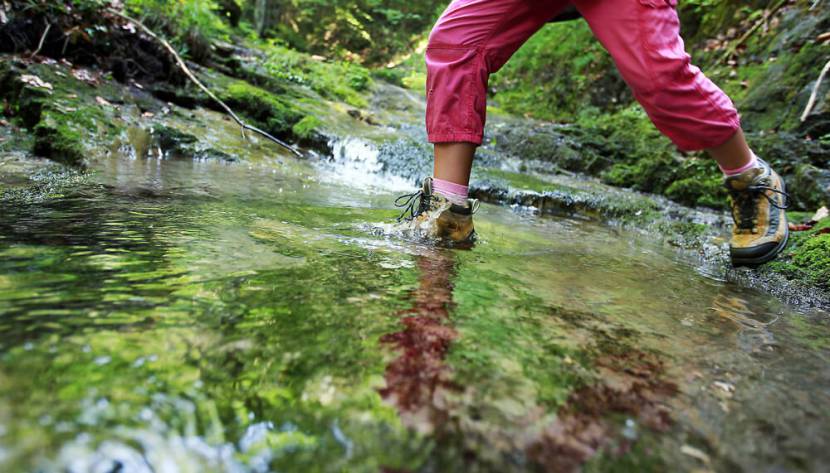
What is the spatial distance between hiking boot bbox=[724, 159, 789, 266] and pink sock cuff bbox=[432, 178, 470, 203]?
1.23m

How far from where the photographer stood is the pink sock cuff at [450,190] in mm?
1855

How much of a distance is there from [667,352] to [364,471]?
68 centimetres

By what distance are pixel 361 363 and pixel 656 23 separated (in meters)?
1.63

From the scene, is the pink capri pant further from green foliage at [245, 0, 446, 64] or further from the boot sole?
green foliage at [245, 0, 446, 64]

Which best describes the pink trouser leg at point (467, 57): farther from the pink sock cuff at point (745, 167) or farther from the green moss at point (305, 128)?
the green moss at point (305, 128)

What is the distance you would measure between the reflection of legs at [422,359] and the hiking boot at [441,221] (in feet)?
2.20

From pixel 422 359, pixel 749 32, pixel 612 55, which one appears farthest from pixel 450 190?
pixel 749 32

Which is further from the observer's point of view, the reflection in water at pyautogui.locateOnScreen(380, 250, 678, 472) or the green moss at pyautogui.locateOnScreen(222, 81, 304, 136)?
the green moss at pyautogui.locateOnScreen(222, 81, 304, 136)

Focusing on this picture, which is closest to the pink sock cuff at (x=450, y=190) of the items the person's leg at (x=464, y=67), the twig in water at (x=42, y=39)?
the person's leg at (x=464, y=67)

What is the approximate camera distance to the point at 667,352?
2.90 feet

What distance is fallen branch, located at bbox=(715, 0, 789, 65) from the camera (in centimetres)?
551

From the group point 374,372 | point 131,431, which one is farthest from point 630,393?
point 131,431

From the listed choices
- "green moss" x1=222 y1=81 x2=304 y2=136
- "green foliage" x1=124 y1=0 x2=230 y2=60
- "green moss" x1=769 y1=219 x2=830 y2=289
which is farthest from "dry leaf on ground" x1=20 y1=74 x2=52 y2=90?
"green moss" x1=769 y1=219 x2=830 y2=289

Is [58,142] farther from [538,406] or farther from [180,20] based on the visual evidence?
[180,20]
